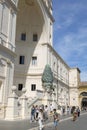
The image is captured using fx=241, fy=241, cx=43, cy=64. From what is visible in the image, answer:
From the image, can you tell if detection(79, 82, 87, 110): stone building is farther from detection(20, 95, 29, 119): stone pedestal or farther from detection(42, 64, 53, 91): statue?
detection(20, 95, 29, 119): stone pedestal

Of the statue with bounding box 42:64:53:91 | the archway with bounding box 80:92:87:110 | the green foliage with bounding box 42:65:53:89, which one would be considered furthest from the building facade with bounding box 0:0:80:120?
the archway with bounding box 80:92:87:110

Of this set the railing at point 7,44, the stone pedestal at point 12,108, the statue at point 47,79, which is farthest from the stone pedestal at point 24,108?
the statue at point 47,79

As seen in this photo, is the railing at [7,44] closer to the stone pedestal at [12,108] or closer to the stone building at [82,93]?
the stone pedestal at [12,108]

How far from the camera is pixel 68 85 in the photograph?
63.8 m

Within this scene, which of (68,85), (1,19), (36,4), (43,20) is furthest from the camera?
(68,85)

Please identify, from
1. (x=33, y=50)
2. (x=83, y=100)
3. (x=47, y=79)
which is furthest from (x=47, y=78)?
(x=83, y=100)

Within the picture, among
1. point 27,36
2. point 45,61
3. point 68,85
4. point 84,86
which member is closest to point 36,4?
point 27,36

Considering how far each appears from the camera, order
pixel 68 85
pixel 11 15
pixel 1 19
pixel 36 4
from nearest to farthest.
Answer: pixel 1 19 → pixel 11 15 → pixel 36 4 → pixel 68 85

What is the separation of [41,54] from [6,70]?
54.7ft

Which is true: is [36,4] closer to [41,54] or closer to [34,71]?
[41,54]

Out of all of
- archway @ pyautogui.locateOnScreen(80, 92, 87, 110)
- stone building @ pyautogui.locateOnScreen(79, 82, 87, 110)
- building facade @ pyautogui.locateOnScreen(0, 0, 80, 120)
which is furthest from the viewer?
archway @ pyautogui.locateOnScreen(80, 92, 87, 110)

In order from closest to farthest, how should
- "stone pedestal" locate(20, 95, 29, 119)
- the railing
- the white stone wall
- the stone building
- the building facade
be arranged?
the railing → "stone pedestal" locate(20, 95, 29, 119) → the building facade → the white stone wall → the stone building

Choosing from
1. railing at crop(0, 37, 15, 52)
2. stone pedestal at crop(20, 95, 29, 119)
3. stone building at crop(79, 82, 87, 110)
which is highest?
railing at crop(0, 37, 15, 52)

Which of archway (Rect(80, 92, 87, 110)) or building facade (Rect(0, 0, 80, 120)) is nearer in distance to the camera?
building facade (Rect(0, 0, 80, 120))
